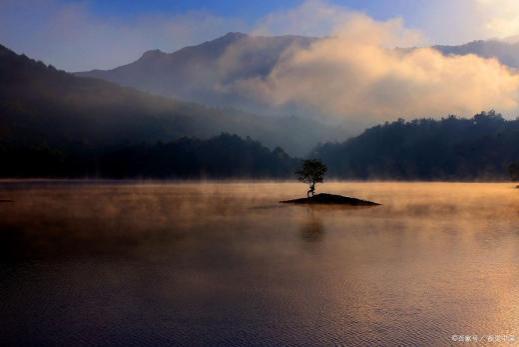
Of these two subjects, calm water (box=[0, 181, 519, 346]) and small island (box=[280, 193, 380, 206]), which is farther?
small island (box=[280, 193, 380, 206])

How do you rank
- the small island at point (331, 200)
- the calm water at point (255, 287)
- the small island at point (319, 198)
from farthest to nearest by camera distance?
the small island at point (331, 200), the small island at point (319, 198), the calm water at point (255, 287)

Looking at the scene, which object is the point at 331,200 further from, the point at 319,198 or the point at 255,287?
the point at 255,287

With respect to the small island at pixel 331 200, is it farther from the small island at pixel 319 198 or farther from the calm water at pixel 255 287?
the calm water at pixel 255 287

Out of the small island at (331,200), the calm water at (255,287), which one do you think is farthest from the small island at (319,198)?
the calm water at (255,287)

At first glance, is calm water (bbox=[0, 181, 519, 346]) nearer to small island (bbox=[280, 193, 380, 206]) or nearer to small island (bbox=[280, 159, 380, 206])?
small island (bbox=[280, 159, 380, 206])

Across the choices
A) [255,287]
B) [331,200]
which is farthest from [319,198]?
[255,287]

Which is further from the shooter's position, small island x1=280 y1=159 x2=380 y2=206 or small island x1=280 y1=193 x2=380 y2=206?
small island x1=280 y1=193 x2=380 y2=206

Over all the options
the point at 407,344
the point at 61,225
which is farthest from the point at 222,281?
the point at 61,225

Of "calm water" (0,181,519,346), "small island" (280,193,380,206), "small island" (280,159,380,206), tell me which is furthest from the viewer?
"small island" (280,193,380,206)

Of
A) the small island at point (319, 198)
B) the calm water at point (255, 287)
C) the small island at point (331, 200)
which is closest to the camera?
the calm water at point (255, 287)

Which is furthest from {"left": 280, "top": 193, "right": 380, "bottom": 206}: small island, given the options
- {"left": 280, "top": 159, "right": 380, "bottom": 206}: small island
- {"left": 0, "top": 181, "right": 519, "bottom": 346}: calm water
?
{"left": 0, "top": 181, "right": 519, "bottom": 346}: calm water

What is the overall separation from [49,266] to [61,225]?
2274cm

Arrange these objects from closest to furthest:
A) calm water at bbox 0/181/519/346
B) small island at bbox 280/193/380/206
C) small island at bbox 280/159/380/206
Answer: calm water at bbox 0/181/519/346
small island at bbox 280/159/380/206
small island at bbox 280/193/380/206

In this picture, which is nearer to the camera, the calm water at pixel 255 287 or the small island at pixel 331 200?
the calm water at pixel 255 287
